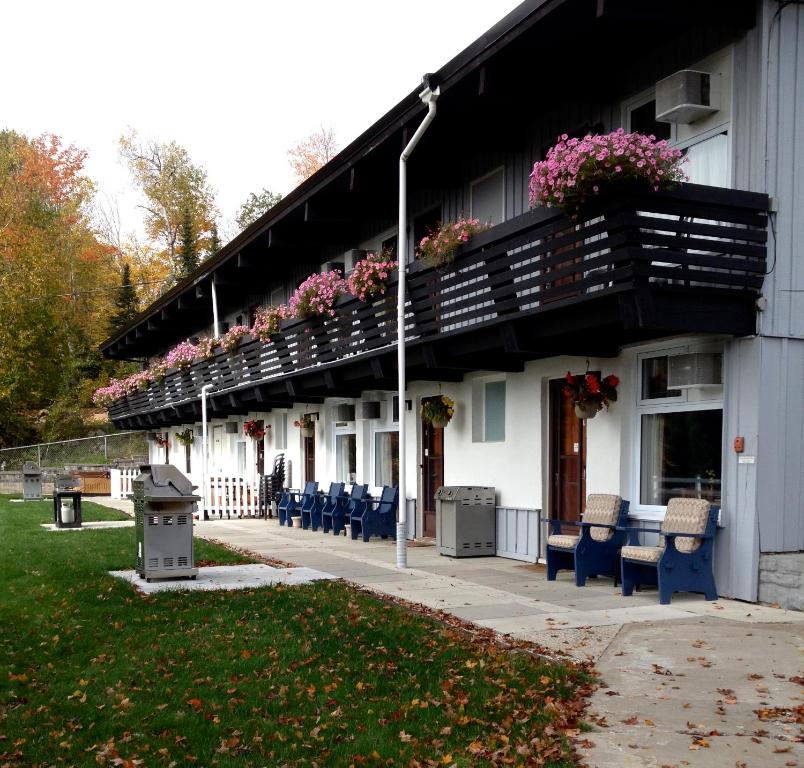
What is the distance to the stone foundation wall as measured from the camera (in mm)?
9078

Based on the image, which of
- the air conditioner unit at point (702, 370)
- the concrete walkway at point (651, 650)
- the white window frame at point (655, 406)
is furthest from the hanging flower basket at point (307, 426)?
the air conditioner unit at point (702, 370)

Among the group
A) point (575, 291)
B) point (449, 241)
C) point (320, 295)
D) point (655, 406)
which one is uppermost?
point (449, 241)

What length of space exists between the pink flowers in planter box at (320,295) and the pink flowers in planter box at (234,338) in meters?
5.12

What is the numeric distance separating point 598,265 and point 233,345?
47.4ft

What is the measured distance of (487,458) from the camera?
1444 centimetres

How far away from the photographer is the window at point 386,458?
1816 centimetres

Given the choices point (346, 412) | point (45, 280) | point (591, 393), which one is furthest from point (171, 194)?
point (591, 393)

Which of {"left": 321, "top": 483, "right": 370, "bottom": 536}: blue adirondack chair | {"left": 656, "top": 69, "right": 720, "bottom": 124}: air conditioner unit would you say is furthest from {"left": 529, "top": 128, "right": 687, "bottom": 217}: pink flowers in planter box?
{"left": 321, "top": 483, "right": 370, "bottom": 536}: blue adirondack chair

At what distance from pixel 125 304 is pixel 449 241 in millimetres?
38882

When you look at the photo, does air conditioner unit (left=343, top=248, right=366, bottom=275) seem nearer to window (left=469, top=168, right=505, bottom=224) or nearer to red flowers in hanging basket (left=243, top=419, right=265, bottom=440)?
window (left=469, top=168, right=505, bottom=224)

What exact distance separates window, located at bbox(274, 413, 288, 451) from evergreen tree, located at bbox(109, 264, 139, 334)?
25.4 metres

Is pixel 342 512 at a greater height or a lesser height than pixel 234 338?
lesser

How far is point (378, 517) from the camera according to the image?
16.8 meters

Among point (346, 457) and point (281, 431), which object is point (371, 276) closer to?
point (346, 457)
